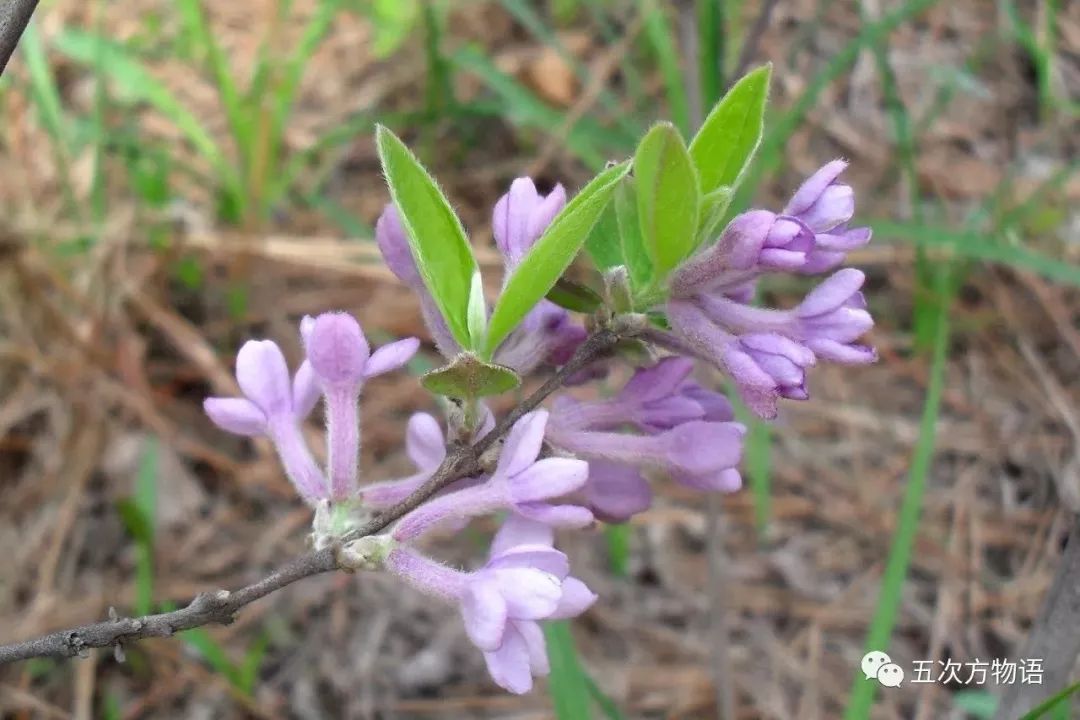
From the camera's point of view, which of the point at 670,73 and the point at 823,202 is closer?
the point at 823,202

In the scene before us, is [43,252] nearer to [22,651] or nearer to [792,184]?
[22,651]

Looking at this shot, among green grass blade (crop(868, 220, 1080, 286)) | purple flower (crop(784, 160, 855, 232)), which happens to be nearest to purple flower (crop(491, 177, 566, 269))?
purple flower (crop(784, 160, 855, 232))

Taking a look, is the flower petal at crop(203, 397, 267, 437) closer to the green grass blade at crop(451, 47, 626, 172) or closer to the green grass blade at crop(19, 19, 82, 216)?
the green grass blade at crop(451, 47, 626, 172)

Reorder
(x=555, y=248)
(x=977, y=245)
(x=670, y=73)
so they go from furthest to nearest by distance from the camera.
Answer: (x=670, y=73) → (x=977, y=245) → (x=555, y=248)

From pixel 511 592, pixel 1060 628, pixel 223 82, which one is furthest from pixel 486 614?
pixel 223 82

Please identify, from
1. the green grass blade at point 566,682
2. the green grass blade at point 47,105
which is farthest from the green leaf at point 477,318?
the green grass blade at point 47,105

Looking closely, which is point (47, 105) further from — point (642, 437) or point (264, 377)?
point (642, 437)

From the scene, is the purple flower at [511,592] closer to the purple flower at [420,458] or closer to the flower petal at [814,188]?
the purple flower at [420,458]
